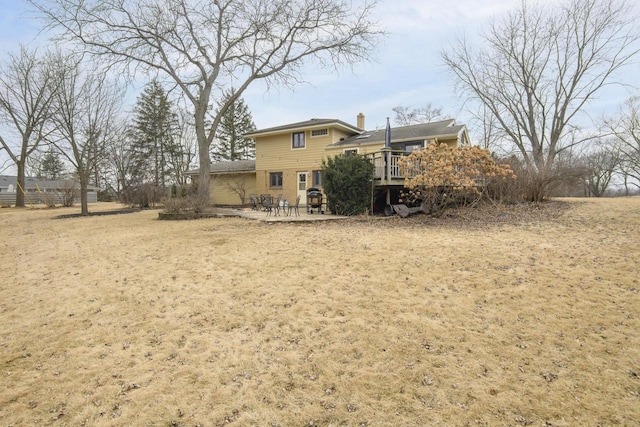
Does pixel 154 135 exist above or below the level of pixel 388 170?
above

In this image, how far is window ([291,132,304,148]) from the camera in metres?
21.0

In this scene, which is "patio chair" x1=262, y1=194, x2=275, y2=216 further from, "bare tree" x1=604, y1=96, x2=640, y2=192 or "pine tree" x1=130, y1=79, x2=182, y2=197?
"bare tree" x1=604, y1=96, x2=640, y2=192

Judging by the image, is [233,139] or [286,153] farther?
[233,139]

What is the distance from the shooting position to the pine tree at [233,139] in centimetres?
3859

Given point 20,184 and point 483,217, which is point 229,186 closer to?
point 20,184

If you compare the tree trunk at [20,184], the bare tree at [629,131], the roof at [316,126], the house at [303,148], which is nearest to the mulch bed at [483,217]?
the house at [303,148]

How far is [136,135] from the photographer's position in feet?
121

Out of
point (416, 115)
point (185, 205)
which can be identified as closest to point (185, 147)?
point (416, 115)

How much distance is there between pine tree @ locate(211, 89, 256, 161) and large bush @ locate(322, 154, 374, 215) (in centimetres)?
2843

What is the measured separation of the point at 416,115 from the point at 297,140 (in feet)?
66.3

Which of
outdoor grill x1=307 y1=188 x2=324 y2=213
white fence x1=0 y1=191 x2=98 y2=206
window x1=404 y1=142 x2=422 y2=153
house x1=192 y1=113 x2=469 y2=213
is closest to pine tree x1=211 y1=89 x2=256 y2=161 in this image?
house x1=192 y1=113 x2=469 y2=213

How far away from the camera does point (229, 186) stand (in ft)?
82.2

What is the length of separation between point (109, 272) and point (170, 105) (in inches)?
1445

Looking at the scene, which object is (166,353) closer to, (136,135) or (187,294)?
(187,294)
